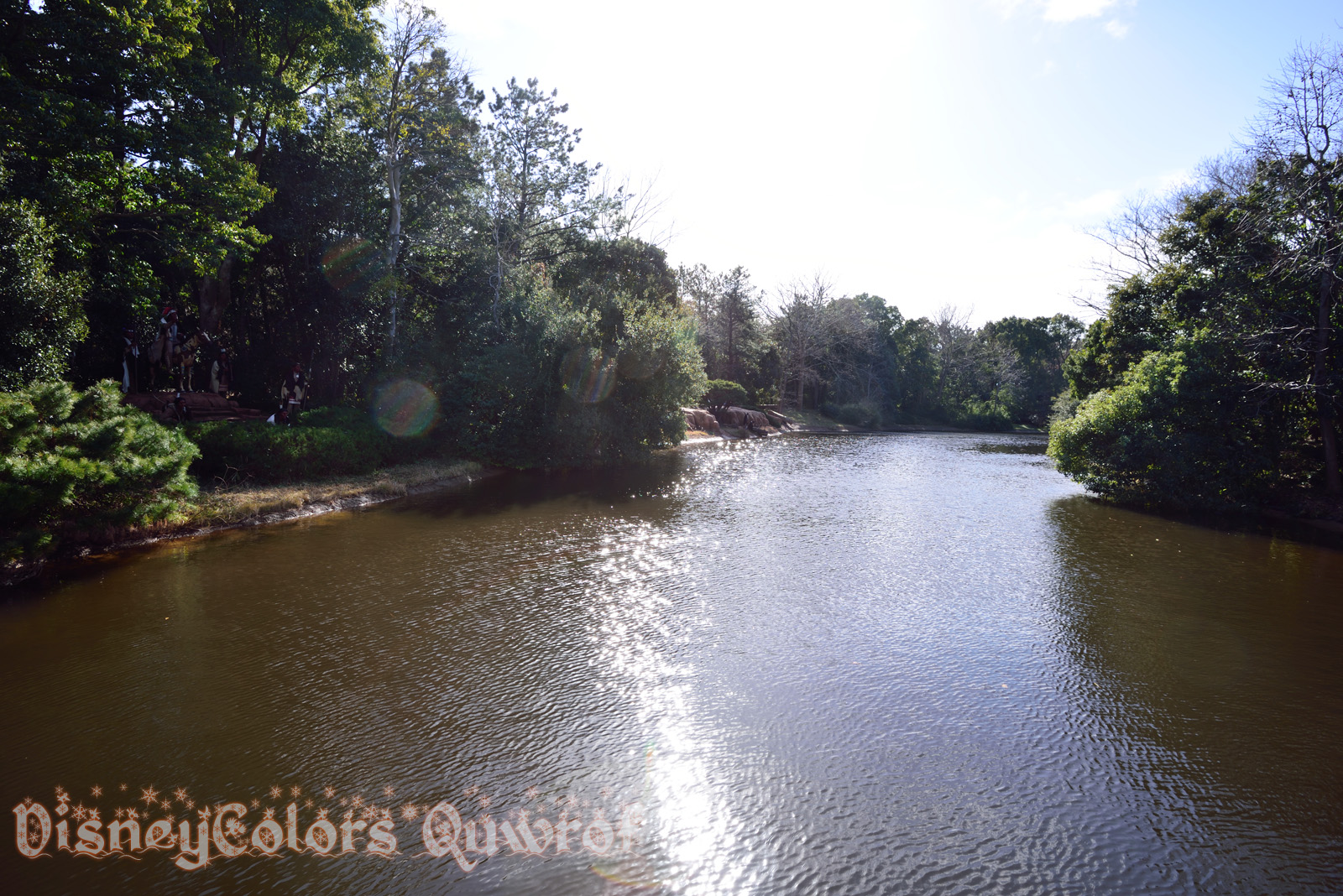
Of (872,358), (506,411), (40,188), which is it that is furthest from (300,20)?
(872,358)

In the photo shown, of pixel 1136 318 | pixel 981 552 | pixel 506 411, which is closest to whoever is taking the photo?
pixel 981 552

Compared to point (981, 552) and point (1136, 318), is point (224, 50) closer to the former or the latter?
point (981, 552)

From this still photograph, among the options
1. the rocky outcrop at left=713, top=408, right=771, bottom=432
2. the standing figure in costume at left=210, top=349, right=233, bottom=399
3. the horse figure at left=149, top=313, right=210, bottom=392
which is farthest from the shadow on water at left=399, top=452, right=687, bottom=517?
the rocky outcrop at left=713, top=408, right=771, bottom=432

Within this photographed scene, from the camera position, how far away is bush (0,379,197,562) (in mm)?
7105

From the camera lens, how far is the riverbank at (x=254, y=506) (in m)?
8.21

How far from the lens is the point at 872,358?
4856 cm

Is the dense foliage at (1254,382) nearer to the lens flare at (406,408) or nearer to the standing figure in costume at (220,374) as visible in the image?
the lens flare at (406,408)

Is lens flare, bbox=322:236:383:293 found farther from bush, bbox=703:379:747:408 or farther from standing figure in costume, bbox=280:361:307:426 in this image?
bush, bbox=703:379:747:408

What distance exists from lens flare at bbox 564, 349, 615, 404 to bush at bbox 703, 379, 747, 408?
51.0 feet

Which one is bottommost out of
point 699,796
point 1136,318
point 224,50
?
point 699,796

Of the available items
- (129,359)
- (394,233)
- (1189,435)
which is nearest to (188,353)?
(129,359)

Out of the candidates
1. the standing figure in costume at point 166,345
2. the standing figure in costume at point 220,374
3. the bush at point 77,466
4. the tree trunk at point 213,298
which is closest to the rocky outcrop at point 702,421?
the standing figure in costume at point 220,374

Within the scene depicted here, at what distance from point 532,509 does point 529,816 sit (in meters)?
9.40

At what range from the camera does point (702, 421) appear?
3116cm
